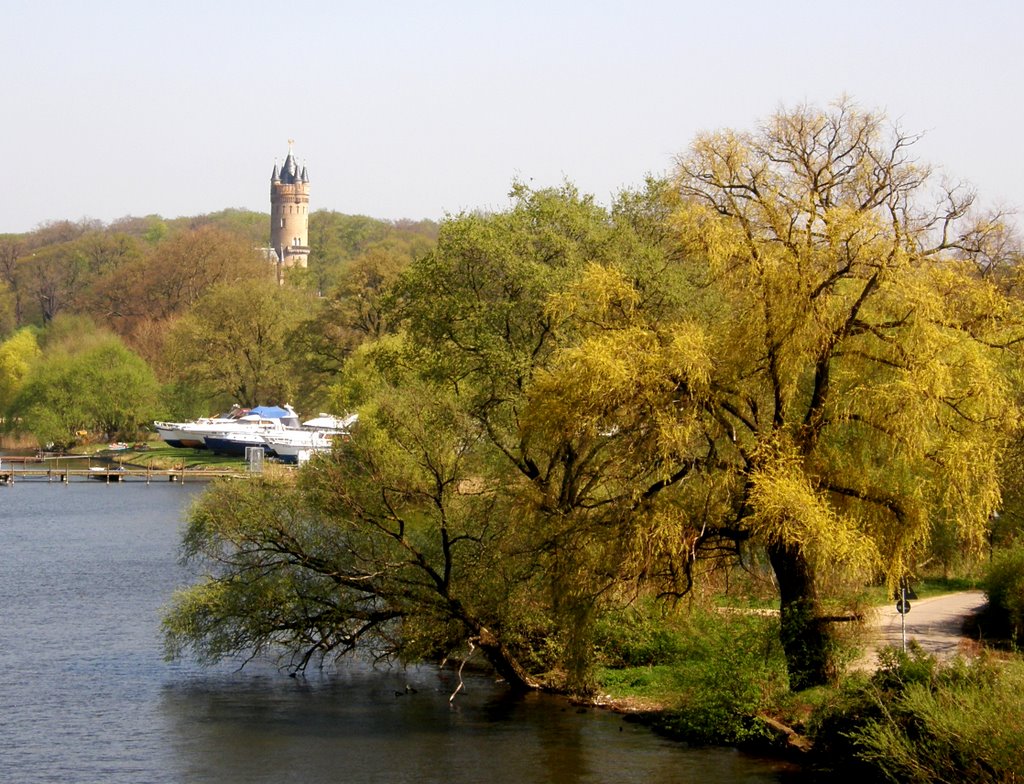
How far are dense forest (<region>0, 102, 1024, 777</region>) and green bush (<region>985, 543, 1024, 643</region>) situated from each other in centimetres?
127

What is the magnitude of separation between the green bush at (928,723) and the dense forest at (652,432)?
6.12ft

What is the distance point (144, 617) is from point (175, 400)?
60.7 meters

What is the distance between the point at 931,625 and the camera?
29.1 metres

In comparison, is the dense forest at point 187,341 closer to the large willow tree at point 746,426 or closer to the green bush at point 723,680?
the large willow tree at point 746,426

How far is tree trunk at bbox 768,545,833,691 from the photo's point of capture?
22469 mm

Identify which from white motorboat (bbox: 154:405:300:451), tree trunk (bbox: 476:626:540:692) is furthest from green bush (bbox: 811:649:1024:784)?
white motorboat (bbox: 154:405:300:451)

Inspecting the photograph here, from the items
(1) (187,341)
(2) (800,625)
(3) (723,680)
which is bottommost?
(3) (723,680)

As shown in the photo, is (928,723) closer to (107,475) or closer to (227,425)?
(107,475)

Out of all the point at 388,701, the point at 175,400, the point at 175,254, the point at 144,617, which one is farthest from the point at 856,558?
the point at 175,254

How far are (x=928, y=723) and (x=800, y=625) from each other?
4.53 metres

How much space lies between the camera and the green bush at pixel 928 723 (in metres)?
17.2

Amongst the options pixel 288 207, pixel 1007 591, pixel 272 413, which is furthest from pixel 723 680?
pixel 288 207

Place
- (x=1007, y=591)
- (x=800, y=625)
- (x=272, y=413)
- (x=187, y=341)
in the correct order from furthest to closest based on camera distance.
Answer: (x=272, y=413), (x=187, y=341), (x=1007, y=591), (x=800, y=625)

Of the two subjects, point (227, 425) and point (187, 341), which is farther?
point (227, 425)
